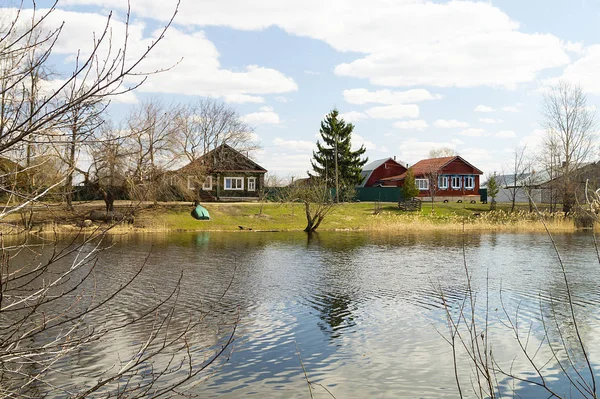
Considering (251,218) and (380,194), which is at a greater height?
(380,194)

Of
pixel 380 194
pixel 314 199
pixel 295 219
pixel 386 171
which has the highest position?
pixel 386 171

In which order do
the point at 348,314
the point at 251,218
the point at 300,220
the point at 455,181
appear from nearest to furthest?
1. the point at 348,314
2. the point at 251,218
3. the point at 300,220
4. the point at 455,181

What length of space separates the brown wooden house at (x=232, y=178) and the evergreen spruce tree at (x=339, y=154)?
1060 centimetres

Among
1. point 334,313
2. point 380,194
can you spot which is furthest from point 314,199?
point 334,313

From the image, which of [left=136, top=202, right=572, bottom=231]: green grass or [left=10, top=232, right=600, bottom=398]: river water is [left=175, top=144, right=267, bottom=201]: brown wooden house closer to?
[left=136, top=202, right=572, bottom=231]: green grass

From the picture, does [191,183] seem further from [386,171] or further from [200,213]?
[386,171]

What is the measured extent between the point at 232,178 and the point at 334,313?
49463 mm

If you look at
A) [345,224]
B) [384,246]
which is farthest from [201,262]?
A: [345,224]

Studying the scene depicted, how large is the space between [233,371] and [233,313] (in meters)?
4.69

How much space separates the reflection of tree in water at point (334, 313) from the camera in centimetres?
1359

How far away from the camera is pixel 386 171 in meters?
79.1

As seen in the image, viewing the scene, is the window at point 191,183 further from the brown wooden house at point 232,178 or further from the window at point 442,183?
the window at point 442,183

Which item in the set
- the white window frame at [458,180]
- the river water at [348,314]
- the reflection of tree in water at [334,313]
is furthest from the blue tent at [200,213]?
the white window frame at [458,180]

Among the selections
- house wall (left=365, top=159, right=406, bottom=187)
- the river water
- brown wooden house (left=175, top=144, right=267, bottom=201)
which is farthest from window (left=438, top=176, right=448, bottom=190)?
the river water
